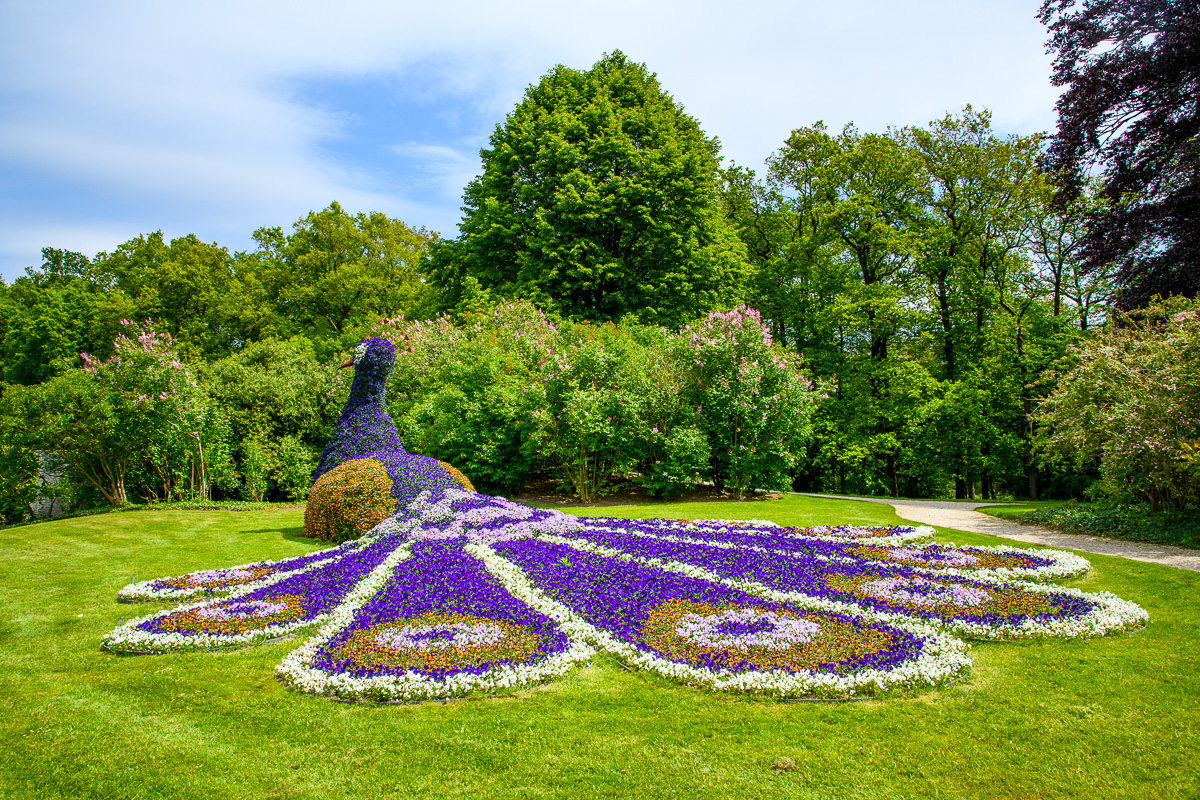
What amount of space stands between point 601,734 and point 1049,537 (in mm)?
12145

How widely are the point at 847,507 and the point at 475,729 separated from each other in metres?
14.7

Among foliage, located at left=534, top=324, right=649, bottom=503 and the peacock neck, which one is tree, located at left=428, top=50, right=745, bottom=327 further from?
the peacock neck

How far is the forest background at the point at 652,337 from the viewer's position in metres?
16.6

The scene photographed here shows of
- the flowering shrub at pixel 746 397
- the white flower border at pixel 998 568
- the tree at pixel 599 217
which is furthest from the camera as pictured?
the tree at pixel 599 217

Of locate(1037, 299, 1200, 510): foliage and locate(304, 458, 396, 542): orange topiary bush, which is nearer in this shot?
locate(304, 458, 396, 542): orange topiary bush

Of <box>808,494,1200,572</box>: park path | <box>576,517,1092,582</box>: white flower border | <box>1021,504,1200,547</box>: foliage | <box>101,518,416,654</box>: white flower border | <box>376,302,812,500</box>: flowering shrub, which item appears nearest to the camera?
<box>101,518,416,654</box>: white flower border

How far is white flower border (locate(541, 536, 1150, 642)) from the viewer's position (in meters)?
6.37

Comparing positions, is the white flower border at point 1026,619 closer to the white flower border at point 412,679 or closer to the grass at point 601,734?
the grass at point 601,734

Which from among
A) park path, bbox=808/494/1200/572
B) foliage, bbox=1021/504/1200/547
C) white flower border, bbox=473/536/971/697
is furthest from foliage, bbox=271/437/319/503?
foliage, bbox=1021/504/1200/547

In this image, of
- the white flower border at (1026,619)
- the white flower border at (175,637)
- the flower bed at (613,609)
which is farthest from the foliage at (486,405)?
the white flower border at (175,637)

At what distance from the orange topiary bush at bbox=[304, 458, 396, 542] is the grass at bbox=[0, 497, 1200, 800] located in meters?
4.61

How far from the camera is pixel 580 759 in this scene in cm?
414

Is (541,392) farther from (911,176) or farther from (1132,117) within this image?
(911,176)

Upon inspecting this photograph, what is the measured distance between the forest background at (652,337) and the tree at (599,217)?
0.46 feet
